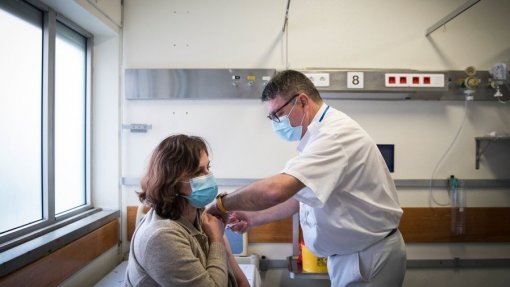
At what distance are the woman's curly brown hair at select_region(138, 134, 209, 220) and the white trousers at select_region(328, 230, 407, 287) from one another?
2.76ft

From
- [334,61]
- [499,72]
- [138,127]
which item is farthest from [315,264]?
[499,72]

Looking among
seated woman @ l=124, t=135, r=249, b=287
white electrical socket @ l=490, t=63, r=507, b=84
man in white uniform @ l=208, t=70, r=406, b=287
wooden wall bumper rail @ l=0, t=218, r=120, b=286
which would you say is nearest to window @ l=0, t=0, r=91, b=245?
wooden wall bumper rail @ l=0, t=218, r=120, b=286

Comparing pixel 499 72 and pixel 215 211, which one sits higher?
pixel 499 72

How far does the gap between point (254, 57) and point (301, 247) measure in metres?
1.40

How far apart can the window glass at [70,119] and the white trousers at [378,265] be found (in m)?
1.80

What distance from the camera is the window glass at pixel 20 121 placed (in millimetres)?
1475

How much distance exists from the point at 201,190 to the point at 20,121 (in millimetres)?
1235

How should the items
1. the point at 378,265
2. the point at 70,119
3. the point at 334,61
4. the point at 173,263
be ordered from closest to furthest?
the point at 173,263 → the point at 378,265 → the point at 70,119 → the point at 334,61

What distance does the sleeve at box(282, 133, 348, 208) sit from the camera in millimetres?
1074

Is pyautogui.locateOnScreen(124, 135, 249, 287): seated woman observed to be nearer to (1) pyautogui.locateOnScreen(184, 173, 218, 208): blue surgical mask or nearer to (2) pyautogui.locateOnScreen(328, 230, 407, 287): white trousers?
(1) pyautogui.locateOnScreen(184, 173, 218, 208): blue surgical mask

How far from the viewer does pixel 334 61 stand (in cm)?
211

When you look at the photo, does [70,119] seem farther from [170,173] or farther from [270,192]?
[270,192]

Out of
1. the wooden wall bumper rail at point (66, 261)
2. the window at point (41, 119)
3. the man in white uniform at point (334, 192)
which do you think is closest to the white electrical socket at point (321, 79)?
the man in white uniform at point (334, 192)

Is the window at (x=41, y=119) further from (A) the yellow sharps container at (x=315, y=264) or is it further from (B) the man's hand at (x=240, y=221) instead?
(A) the yellow sharps container at (x=315, y=264)
